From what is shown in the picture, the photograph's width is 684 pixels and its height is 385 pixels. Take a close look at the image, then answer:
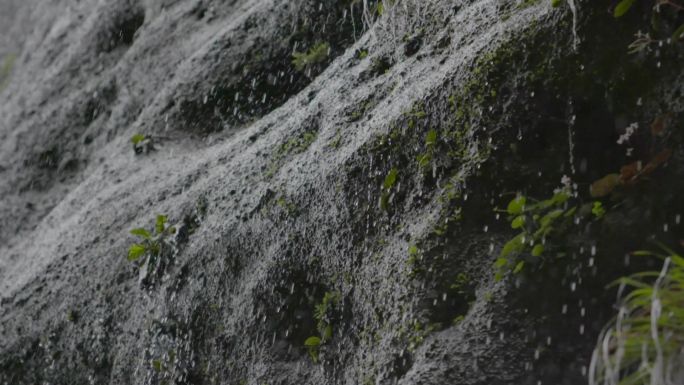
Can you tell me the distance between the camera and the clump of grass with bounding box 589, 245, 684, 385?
2336 mm

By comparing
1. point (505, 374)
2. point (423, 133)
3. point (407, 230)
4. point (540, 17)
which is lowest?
point (505, 374)

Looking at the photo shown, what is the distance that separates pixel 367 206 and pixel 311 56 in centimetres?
221

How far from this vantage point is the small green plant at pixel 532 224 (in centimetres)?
313

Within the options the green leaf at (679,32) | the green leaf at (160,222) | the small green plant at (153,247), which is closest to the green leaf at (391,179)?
the green leaf at (679,32)

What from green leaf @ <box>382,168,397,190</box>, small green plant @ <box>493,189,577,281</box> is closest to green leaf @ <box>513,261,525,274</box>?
small green plant @ <box>493,189,577,281</box>

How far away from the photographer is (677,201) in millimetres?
2996

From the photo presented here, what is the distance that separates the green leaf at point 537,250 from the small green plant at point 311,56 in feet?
9.71

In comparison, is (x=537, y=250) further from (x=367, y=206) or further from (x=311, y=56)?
(x=311, y=56)

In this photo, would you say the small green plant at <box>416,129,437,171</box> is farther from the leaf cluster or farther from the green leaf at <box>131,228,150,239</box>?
the green leaf at <box>131,228,150,239</box>

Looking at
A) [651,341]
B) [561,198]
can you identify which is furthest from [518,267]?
[651,341]

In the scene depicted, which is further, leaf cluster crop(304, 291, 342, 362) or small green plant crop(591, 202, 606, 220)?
leaf cluster crop(304, 291, 342, 362)

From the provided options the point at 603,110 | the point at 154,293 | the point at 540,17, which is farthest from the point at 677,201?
the point at 154,293

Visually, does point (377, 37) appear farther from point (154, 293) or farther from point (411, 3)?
point (154, 293)

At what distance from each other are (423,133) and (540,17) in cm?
76
